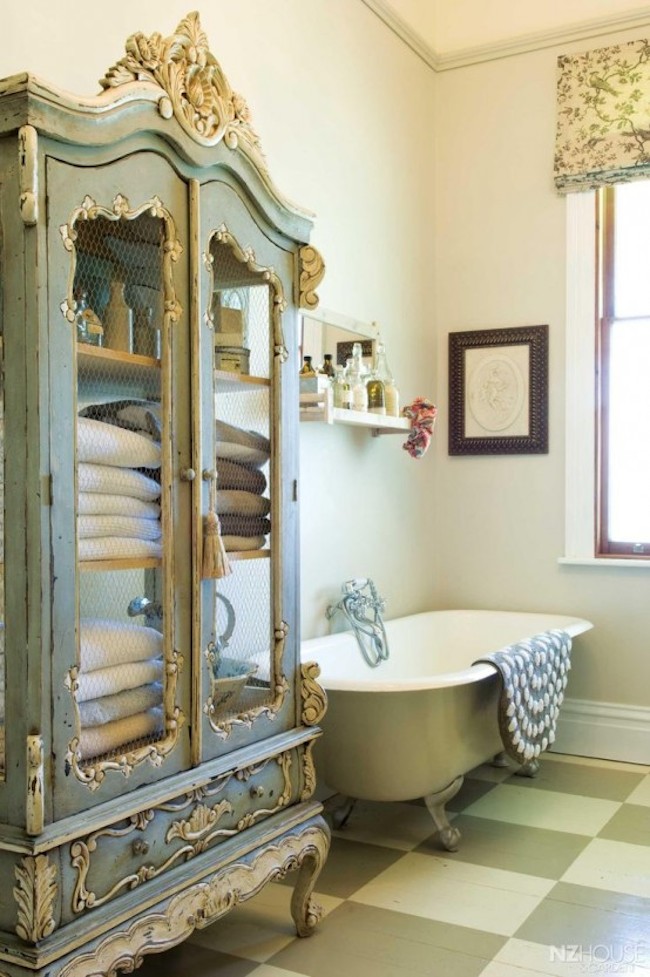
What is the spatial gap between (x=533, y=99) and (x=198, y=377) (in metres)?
3.14

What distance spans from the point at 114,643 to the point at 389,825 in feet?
6.18

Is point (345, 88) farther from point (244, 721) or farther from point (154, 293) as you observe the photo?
point (244, 721)

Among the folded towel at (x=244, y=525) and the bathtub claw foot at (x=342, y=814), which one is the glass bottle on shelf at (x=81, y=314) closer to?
the folded towel at (x=244, y=525)

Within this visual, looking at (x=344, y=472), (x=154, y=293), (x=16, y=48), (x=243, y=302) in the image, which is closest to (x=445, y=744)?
(x=344, y=472)

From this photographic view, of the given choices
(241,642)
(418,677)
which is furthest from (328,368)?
(241,642)

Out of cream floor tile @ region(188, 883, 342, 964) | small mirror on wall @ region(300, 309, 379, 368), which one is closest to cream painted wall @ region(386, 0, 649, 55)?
small mirror on wall @ region(300, 309, 379, 368)

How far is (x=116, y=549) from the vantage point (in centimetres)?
198

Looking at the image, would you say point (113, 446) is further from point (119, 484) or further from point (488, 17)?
point (488, 17)

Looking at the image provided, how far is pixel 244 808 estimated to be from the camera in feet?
7.66

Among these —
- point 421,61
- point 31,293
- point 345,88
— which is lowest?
point 31,293

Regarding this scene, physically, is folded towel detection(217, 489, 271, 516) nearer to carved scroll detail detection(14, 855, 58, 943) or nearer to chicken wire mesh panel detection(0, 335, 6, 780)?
chicken wire mesh panel detection(0, 335, 6, 780)

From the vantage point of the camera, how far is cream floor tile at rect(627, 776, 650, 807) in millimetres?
3781

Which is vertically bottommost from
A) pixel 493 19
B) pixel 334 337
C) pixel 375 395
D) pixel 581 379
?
pixel 375 395

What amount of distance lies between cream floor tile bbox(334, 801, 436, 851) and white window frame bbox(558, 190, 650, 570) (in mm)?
1454
